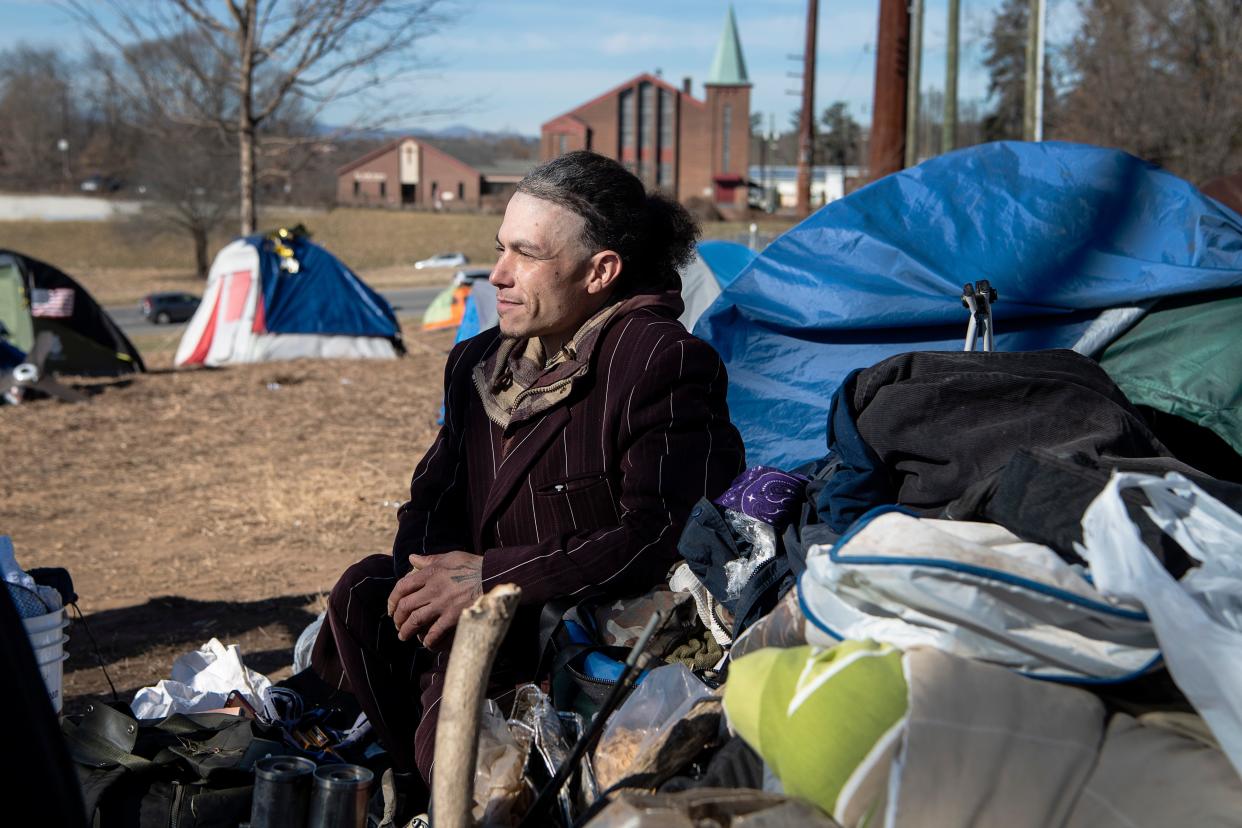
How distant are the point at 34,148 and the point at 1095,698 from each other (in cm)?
8083

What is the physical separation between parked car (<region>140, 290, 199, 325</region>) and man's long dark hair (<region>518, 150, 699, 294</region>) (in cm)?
2665

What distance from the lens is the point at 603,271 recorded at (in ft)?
9.41

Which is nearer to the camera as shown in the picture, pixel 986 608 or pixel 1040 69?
pixel 986 608

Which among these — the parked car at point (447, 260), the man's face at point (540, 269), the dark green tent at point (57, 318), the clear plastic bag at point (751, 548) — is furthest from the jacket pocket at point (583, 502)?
the parked car at point (447, 260)

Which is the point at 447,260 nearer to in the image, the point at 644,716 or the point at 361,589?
the point at 361,589

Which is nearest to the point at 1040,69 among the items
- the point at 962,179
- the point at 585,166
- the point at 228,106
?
the point at 228,106

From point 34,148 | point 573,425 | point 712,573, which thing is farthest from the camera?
point 34,148

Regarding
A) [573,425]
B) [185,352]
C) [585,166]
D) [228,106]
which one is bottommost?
[185,352]

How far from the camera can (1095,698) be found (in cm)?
174

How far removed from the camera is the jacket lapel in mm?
2748

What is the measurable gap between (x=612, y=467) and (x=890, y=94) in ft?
23.2

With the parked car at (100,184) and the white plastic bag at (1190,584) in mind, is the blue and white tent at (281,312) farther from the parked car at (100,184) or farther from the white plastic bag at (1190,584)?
the parked car at (100,184)

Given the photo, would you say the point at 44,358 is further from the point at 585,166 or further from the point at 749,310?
the point at 585,166

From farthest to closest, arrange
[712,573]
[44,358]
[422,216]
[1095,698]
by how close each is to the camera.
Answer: [422,216], [44,358], [712,573], [1095,698]
